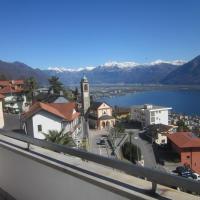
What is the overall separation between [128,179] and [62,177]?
2.19 ft

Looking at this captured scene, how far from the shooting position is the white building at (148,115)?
61.4 m

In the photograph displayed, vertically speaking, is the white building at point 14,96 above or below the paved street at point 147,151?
above

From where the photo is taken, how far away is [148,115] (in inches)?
2429

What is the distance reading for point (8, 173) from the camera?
3352mm

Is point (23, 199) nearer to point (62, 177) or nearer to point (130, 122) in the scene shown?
point (62, 177)

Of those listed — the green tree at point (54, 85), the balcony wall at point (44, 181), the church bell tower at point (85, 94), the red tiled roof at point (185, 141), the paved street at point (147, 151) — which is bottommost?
the paved street at point (147, 151)

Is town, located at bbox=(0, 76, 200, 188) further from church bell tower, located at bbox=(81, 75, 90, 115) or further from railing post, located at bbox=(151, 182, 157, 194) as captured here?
railing post, located at bbox=(151, 182, 157, 194)

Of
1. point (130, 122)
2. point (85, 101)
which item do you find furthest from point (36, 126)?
point (130, 122)

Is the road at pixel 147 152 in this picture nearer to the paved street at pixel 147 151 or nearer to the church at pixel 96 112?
the paved street at pixel 147 151

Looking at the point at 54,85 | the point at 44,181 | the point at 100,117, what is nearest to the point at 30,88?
the point at 54,85

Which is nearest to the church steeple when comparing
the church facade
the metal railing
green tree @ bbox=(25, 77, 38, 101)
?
the church facade

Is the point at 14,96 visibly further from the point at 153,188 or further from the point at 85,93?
the point at 153,188

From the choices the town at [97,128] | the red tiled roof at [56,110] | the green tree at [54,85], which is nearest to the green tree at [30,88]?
the town at [97,128]

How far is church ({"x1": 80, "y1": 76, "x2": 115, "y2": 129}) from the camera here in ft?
182
